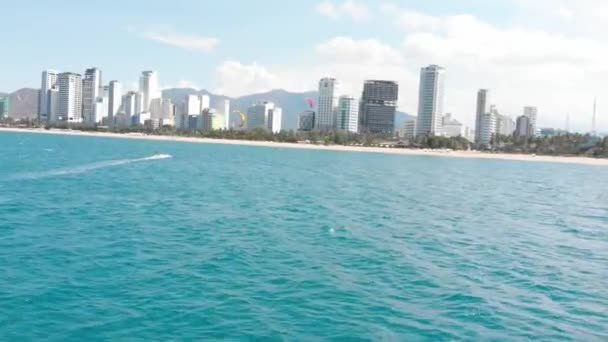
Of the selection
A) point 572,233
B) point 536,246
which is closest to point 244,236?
point 536,246

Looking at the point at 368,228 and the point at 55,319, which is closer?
the point at 55,319

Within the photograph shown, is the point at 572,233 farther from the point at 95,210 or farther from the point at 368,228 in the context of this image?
the point at 95,210

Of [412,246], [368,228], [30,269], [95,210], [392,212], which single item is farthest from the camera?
[392,212]

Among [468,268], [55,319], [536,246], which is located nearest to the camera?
[55,319]

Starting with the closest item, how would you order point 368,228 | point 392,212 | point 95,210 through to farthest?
1. point 368,228
2. point 95,210
3. point 392,212

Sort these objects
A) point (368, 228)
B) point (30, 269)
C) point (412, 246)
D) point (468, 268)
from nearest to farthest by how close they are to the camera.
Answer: point (30, 269), point (468, 268), point (412, 246), point (368, 228)

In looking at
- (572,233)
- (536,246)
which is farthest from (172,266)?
(572,233)

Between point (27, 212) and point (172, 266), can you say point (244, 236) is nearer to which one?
point (172, 266)
